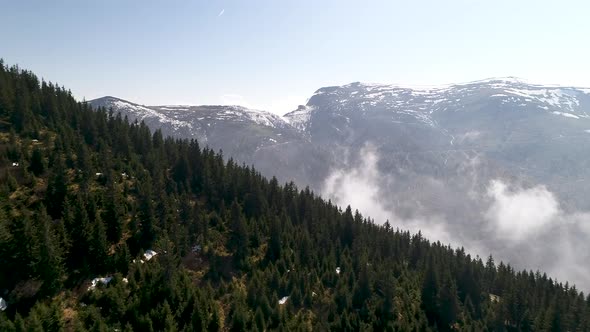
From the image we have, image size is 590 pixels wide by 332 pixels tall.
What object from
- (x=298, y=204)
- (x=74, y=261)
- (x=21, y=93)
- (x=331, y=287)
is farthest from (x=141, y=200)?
(x=21, y=93)

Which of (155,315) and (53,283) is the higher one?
(53,283)

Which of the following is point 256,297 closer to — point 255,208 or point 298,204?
point 255,208

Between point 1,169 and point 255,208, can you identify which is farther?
point 255,208

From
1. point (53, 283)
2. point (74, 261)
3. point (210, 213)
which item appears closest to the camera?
point (53, 283)

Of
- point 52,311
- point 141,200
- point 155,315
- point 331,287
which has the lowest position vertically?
point 331,287

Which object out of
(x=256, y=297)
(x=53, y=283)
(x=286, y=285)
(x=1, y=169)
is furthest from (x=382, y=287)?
(x=1, y=169)

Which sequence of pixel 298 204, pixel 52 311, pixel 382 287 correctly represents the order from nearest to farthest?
pixel 52 311 < pixel 382 287 < pixel 298 204

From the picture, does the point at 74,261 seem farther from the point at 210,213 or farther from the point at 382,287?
the point at 382,287
